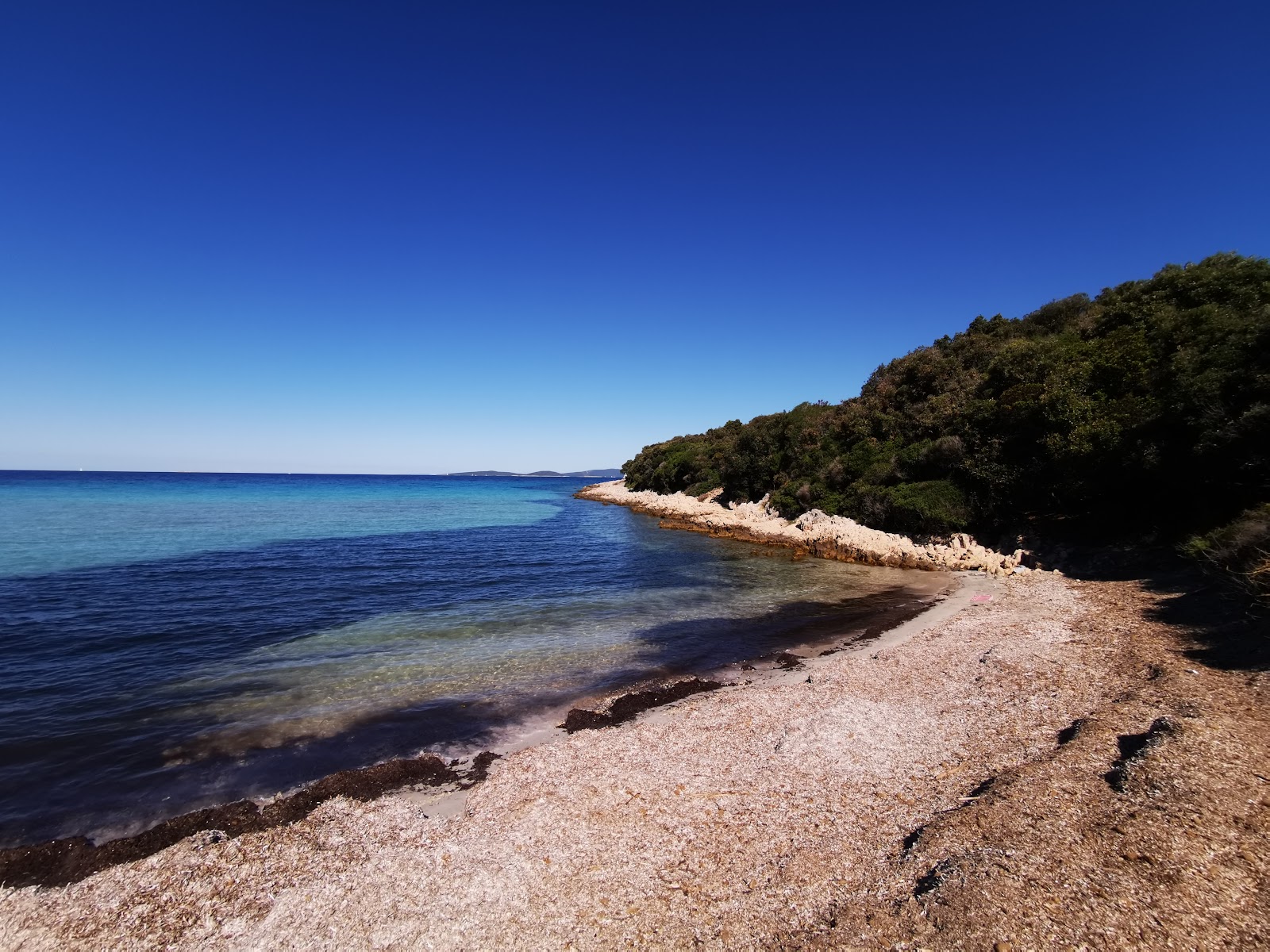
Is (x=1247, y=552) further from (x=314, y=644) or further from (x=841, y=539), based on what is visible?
(x=314, y=644)

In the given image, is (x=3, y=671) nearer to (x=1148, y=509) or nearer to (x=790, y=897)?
(x=790, y=897)

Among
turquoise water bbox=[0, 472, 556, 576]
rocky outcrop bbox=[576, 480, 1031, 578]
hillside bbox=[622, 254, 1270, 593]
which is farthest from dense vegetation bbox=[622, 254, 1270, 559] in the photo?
turquoise water bbox=[0, 472, 556, 576]

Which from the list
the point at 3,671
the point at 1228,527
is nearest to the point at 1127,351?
the point at 1228,527

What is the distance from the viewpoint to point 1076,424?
2369cm

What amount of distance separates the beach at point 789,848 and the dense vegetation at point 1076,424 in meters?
11.4

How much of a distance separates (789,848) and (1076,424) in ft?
82.8

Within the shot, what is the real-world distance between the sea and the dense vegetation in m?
7.69

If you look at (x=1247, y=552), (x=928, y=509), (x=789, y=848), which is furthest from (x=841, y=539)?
(x=789, y=848)

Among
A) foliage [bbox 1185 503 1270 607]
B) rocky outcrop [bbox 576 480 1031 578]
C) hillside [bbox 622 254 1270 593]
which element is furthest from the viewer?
rocky outcrop [bbox 576 480 1031 578]

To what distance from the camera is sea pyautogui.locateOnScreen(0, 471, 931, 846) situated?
30.5 feet

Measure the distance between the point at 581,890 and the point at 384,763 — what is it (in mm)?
4874

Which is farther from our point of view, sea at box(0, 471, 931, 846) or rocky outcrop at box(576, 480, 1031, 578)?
rocky outcrop at box(576, 480, 1031, 578)

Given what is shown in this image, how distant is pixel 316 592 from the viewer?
73.4 feet

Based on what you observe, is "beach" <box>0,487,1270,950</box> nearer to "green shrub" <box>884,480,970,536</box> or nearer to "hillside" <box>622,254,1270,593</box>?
"hillside" <box>622,254,1270,593</box>
